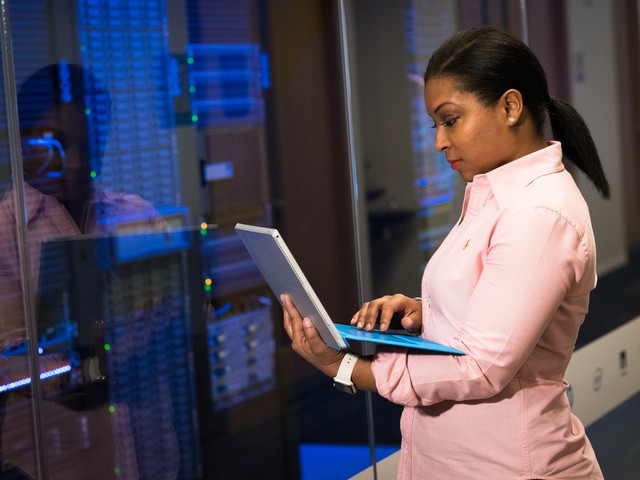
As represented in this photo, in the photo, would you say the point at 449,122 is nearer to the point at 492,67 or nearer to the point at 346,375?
the point at 492,67

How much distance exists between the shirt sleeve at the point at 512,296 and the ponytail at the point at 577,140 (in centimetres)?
26

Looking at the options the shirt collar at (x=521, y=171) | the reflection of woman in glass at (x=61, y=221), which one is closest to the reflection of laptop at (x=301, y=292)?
the shirt collar at (x=521, y=171)

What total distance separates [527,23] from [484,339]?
3.12 meters

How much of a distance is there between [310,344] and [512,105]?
23.5 inches

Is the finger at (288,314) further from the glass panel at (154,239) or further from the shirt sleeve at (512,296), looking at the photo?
the glass panel at (154,239)

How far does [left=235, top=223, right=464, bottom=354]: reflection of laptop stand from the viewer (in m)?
1.49

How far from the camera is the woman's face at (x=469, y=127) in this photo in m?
1.55

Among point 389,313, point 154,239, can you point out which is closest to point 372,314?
point 389,313

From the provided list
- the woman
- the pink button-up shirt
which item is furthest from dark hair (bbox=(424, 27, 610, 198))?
the pink button-up shirt

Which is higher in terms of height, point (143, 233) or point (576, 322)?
point (143, 233)

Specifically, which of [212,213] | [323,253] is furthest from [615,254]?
[212,213]

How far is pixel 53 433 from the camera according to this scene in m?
2.09

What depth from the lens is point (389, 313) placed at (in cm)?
176

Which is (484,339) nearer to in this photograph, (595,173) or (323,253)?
(595,173)
